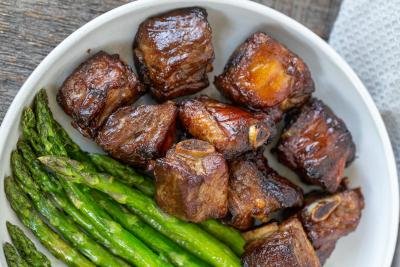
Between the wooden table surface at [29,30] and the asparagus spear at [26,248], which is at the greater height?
the wooden table surface at [29,30]

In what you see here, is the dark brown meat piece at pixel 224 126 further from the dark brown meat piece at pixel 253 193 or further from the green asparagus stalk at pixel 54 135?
the green asparagus stalk at pixel 54 135

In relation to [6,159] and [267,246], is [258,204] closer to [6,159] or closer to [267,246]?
[267,246]

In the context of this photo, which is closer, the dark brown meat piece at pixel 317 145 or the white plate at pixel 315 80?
the white plate at pixel 315 80

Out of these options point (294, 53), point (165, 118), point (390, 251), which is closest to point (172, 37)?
point (165, 118)

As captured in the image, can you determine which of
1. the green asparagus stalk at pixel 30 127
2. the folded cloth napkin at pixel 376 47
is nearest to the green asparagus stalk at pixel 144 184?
the green asparagus stalk at pixel 30 127

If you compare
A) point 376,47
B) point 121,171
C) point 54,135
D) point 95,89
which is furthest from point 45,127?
point 376,47

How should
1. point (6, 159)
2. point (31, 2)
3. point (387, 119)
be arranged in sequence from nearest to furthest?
point (6, 159) < point (31, 2) < point (387, 119)
